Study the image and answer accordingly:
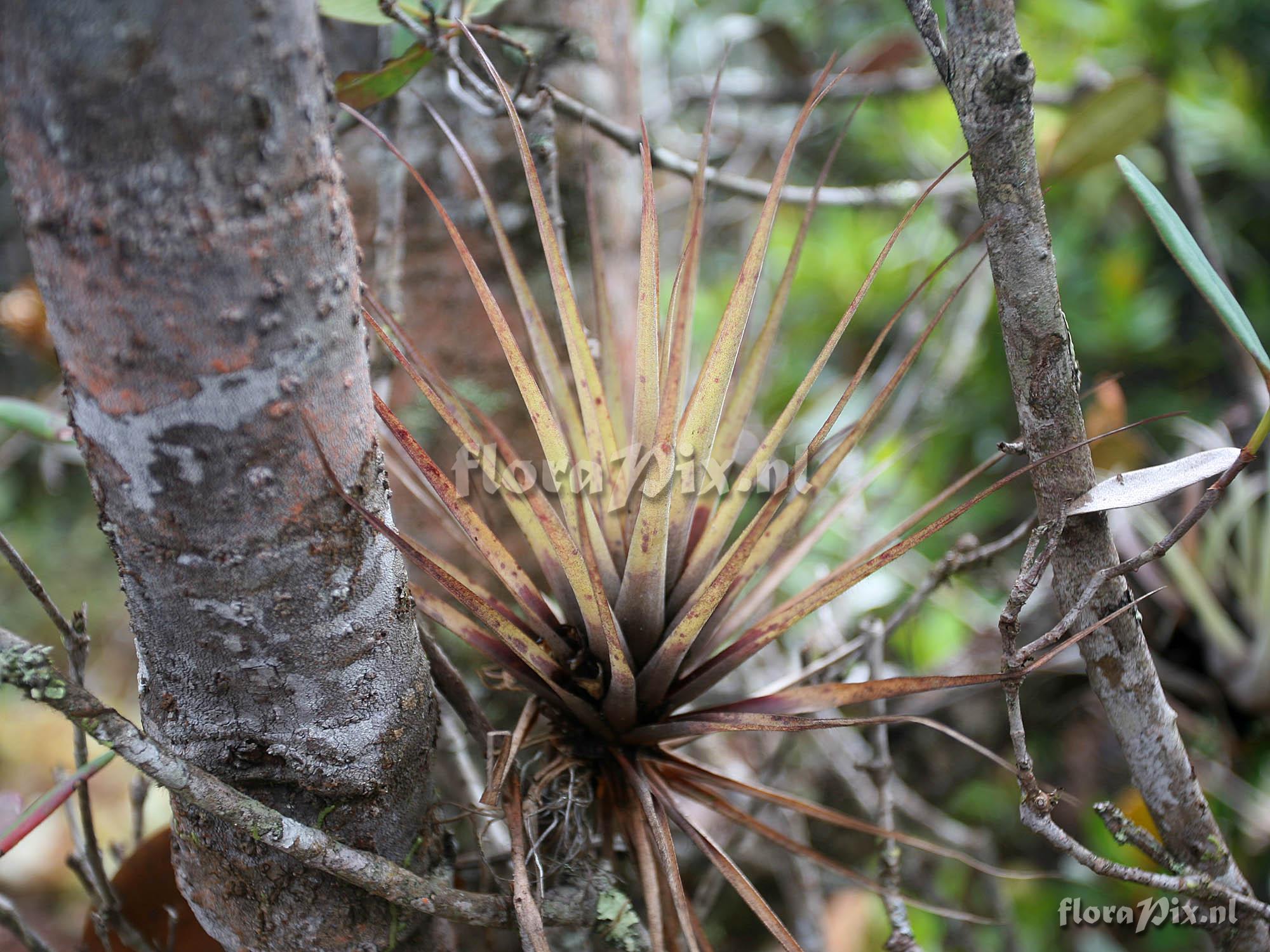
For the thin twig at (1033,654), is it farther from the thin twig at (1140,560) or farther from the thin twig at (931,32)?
the thin twig at (931,32)

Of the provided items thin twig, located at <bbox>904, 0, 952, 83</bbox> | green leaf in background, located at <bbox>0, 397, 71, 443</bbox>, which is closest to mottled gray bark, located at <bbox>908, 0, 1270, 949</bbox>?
thin twig, located at <bbox>904, 0, 952, 83</bbox>

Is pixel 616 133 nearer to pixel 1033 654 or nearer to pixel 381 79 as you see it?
pixel 381 79

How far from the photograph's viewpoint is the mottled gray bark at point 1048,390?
0.47 metres

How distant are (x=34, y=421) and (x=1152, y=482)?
878 millimetres

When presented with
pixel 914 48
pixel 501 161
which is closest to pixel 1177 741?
pixel 501 161

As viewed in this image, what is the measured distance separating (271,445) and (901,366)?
1.38 ft

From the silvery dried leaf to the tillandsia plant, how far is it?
0.07m

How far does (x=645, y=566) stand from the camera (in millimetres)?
536

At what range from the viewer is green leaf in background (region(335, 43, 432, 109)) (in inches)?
24.6

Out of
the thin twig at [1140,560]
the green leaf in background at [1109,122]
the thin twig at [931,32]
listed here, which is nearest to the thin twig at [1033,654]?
the thin twig at [1140,560]

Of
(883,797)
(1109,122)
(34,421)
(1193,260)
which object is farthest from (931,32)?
(34,421)

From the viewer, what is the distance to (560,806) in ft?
1.80

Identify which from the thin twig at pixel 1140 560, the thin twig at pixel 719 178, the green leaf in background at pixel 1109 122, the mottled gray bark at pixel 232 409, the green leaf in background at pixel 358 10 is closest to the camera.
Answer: the mottled gray bark at pixel 232 409

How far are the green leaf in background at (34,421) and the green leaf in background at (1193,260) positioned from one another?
2.69 ft
